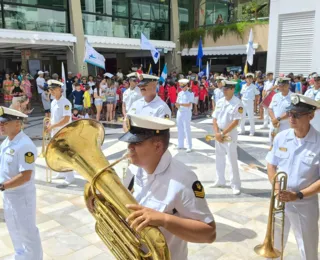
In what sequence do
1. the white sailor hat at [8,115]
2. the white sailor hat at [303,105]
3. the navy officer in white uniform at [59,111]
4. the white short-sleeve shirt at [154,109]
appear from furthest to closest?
the navy officer in white uniform at [59,111] < the white short-sleeve shirt at [154,109] < the white sailor hat at [8,115] < the white sailor hat at [303,105]

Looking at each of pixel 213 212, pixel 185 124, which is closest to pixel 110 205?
pixel 213 212

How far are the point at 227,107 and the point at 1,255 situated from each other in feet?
13.4

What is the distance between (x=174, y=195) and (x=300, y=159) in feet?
5.51

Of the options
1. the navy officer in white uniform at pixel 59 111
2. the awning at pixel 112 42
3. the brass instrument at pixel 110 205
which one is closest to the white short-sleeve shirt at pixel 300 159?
the brass instrument at pixel 110 205

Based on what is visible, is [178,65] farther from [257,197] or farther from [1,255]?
[1,255]

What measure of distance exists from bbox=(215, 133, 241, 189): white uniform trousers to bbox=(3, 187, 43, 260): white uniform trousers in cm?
350

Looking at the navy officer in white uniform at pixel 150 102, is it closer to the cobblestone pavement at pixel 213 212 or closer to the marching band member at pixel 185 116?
the cobblestone pavement at pixel 213 212

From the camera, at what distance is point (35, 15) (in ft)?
54.0

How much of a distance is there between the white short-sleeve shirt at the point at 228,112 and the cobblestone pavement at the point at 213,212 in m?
1.22

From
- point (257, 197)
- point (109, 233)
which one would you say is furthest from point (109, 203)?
point (257, 197)

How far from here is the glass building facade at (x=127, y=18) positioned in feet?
62.5

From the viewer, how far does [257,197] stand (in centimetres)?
571

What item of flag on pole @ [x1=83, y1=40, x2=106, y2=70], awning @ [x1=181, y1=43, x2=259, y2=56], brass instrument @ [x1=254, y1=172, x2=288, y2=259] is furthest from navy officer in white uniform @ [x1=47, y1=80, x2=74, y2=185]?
awning @ [x1=181, y1=43, x2=259, y2=56]

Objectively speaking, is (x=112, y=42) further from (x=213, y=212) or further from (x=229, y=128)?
(x=213, y=212)
